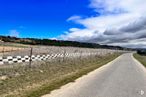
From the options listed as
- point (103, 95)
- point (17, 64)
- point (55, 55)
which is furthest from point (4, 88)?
point (55, 55)

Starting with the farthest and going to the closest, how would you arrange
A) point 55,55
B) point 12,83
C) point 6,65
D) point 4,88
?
1. point 55,55
2. point 6,65
3. point 12,83
4. point 4,88

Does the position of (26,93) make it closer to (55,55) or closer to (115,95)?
(115,95)

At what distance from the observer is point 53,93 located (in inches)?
425

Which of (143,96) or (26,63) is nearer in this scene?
(143,96)

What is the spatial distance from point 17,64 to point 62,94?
12245 millimetres

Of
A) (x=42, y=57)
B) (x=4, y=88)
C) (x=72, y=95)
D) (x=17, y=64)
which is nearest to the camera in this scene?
(x=72, y=95)

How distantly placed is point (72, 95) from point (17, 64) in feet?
41.1

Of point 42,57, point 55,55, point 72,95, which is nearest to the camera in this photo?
point 72,95

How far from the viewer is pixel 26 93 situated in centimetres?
1077

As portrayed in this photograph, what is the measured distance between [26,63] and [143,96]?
1425 centimetres

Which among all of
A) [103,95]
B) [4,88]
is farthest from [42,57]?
[103,95]

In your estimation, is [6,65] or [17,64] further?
[17,64]

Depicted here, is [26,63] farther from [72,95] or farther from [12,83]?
[72,95]

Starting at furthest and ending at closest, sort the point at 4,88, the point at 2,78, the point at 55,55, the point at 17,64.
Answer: the point at 55,55 → the point at 17,64 → the point at 2,78 → the point at 4,88
